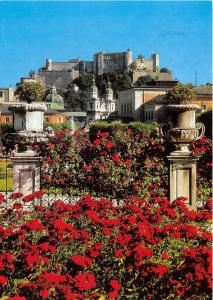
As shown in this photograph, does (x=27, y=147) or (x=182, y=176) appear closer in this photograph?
(x=182, y=176)

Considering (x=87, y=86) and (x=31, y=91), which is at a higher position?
(x=87, y=86)

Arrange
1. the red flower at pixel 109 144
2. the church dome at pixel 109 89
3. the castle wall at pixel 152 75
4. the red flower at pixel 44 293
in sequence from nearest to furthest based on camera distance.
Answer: the red flower at pixel 44 293 < the red flower at pixel 109 144 < the castle wall at pixel 152 75 < the church dome at pixel 109 89

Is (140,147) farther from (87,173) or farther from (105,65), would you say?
(105,65)

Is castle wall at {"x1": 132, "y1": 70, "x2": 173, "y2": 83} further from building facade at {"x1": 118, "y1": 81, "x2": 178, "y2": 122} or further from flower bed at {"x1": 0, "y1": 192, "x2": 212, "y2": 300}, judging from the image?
flower bed at {"x1": 0, "y1": 192, "x2": 212, "y2": 300}

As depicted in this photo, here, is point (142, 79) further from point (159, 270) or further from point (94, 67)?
point (159, 270)

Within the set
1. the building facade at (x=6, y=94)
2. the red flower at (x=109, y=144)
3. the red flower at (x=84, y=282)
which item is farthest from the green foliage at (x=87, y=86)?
the red flower at (x=84, y=282)

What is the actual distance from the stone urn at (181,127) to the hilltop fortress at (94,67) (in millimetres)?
105028

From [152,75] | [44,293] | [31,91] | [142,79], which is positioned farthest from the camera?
→ [152,75]

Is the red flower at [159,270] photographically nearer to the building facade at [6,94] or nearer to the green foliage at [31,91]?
the green foliage at [31,91]

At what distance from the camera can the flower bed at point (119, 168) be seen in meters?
9.91

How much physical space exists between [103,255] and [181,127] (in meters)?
3.92

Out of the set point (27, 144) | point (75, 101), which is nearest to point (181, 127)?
point (27, 144)

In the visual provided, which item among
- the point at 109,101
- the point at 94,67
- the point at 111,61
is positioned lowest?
the point at 109,101

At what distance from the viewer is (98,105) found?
339 ft
